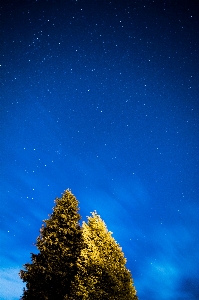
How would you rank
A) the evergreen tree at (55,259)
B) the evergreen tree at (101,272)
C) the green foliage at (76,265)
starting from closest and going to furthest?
the evergreen tree at (101,272) < the green foliage at (76,265) < the evergreen tree at (55,259)

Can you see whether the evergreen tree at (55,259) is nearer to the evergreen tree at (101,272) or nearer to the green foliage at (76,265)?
the green foliage at (76,265)

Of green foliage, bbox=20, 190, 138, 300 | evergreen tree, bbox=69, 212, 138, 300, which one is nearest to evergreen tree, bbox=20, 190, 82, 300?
green foliage, bbox=20, 190, 138, 300

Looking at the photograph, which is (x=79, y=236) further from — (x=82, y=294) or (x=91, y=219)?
(x=82, y=294)

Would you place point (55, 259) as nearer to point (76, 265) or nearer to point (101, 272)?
point (76, 265)

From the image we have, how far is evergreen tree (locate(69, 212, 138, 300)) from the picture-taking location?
1220 cm

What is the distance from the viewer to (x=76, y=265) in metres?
13.7

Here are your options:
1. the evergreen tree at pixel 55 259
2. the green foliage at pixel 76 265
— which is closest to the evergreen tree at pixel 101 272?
the green foliage at pixel 76 265

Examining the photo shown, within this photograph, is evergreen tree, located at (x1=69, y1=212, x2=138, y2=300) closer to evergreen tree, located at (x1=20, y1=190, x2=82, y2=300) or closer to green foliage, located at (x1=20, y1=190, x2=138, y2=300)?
green foliage, located at (x1=20, y1=190, x2=138, y2=300)

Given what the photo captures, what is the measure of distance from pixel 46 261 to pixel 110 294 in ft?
15.9

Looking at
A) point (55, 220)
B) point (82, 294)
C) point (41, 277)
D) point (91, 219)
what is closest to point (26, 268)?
point (41, 277)

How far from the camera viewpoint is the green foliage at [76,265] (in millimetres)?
12445

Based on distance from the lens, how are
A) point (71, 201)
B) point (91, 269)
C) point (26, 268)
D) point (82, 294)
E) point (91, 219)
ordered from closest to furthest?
point (82, 294), point (91, 269), point (26, 268), point (91, 219), point (71, 201)

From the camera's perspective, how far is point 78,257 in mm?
13352

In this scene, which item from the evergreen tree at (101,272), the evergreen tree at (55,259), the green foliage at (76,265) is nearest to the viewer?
the evergreen tree at (101,272)
